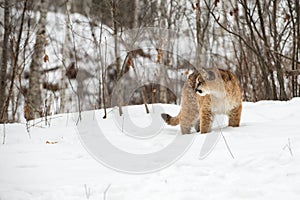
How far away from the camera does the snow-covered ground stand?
86.9 inches

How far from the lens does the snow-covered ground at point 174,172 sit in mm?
2207

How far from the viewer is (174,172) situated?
257cm

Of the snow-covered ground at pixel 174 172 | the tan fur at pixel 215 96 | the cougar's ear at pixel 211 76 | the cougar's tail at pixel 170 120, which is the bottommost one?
the snow-covered ground at pixel 174 172

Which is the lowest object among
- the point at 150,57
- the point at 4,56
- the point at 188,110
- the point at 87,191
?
the point at 87,191

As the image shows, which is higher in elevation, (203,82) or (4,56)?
(4,56)

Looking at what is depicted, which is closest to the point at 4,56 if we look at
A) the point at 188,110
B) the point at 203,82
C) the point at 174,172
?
the point at 188,110

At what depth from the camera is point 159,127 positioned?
187 inches

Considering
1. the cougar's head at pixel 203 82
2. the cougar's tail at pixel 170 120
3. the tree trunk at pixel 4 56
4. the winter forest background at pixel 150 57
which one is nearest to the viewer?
the cougar's head at pixel 203 82

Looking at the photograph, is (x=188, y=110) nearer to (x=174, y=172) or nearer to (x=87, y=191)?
(x=174, y=172)

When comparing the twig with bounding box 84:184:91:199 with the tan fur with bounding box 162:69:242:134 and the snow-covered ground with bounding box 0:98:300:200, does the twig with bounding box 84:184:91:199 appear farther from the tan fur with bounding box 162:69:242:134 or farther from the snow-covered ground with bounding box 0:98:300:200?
the tan fur with bounding box 162:69:242:134

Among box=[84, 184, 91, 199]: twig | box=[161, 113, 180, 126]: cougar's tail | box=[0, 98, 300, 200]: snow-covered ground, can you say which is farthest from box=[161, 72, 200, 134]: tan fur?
box=[84, 184, 91, 199]: twig

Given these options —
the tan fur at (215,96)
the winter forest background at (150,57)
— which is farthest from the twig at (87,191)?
the winter forest background at (150,57)

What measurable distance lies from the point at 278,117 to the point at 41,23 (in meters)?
6.67

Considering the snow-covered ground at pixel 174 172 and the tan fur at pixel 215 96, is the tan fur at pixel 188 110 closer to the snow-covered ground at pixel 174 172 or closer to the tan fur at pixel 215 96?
the tan fur at pixel 215 96
